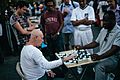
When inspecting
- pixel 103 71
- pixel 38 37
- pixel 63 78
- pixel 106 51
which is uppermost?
pixel 38 37

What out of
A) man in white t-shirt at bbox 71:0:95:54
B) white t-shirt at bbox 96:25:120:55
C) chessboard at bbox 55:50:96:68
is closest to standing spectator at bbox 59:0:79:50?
man in white t-shirt at bbox 71:0:95:54

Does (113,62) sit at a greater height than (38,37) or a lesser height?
lesser

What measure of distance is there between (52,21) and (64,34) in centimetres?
108

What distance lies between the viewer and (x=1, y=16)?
8.22m

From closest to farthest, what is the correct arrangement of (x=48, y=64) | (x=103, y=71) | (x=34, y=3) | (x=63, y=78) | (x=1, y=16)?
1. (x=48, y=64)
2. (x=103, y=71)
3. (x=63, y=78)
4. (x=1, y=16)
5. (x=34, y=3)

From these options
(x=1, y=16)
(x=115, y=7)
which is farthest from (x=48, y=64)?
(x=1, y=16)

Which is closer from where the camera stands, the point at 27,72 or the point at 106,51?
the point at 27,72

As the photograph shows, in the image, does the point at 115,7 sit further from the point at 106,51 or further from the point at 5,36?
the point at 5,36

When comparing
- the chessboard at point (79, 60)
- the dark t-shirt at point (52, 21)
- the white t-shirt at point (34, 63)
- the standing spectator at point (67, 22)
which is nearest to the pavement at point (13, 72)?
the chessboard at point (79, 60)

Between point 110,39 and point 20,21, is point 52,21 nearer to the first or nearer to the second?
point 20,21

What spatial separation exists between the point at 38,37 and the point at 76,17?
2288mm

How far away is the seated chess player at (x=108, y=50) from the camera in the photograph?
14.5ft

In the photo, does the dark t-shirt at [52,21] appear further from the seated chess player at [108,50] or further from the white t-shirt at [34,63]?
the white t-shirt at [34,63]

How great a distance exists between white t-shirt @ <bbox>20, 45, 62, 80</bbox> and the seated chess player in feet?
2.94
